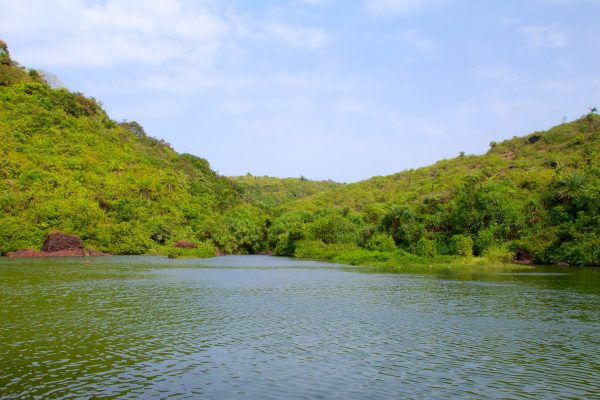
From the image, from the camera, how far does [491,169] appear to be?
114 meters

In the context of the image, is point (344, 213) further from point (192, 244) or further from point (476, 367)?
point (476, 367)

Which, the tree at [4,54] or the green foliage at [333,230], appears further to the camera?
the tree at [4,54]

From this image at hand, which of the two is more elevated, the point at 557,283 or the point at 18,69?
the point at 18,69

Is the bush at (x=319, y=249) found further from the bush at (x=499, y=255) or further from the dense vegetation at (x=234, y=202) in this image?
the bush at (x=499, y=255)

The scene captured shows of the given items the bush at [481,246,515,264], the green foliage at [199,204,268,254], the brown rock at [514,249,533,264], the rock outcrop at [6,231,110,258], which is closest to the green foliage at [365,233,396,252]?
the bush at [481,246,515,264]

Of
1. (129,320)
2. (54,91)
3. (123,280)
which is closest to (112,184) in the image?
(54,91)

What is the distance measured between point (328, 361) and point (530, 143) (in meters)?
126

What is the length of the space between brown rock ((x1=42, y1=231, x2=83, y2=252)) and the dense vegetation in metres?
2.38

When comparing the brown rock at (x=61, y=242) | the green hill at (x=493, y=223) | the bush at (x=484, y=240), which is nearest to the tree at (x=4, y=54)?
the brown rock at (x=61, y=242)

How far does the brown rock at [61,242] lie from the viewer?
6981cm

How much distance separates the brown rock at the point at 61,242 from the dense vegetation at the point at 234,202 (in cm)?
238

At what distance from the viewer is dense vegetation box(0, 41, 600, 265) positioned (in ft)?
208

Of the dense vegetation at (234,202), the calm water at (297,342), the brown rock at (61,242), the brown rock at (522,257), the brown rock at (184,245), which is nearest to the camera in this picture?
the calm water at (297,342)

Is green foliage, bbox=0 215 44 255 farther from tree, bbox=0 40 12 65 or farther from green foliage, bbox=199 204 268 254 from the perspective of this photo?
tree, bbox=0 40 12 65
